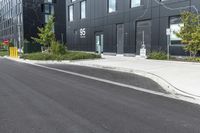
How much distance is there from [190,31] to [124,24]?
10.1 meters

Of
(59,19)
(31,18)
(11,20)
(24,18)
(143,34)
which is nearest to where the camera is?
(143,34)

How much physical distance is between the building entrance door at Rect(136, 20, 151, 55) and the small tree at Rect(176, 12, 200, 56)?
5719mm

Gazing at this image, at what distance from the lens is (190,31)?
19438 mm

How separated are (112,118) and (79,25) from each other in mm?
32740

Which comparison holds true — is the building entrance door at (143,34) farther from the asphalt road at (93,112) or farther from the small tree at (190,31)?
the asphalt road at (93,112)

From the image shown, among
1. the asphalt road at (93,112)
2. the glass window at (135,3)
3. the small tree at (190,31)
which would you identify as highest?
the glass window at (135,3)

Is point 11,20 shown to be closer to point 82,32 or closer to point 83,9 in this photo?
point 83,9

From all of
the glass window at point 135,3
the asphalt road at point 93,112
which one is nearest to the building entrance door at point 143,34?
the glass window at point 135,3

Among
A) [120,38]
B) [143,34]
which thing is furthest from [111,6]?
[143,34]

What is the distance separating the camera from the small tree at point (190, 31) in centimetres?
1920

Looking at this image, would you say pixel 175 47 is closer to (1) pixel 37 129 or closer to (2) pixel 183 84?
(2) pixel 183 84

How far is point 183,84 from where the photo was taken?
11438 millimetres

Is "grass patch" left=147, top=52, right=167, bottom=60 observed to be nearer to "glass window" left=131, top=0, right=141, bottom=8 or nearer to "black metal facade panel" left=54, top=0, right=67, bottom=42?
"glass window" left=131, top=0, right=141, bottom=8

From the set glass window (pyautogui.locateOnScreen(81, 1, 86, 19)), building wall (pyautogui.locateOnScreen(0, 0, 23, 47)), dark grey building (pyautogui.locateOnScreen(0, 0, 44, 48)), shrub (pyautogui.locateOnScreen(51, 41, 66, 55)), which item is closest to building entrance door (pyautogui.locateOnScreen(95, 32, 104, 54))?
glass window (pyautogui.locateOnScreen(81, 1, 86, 19))
